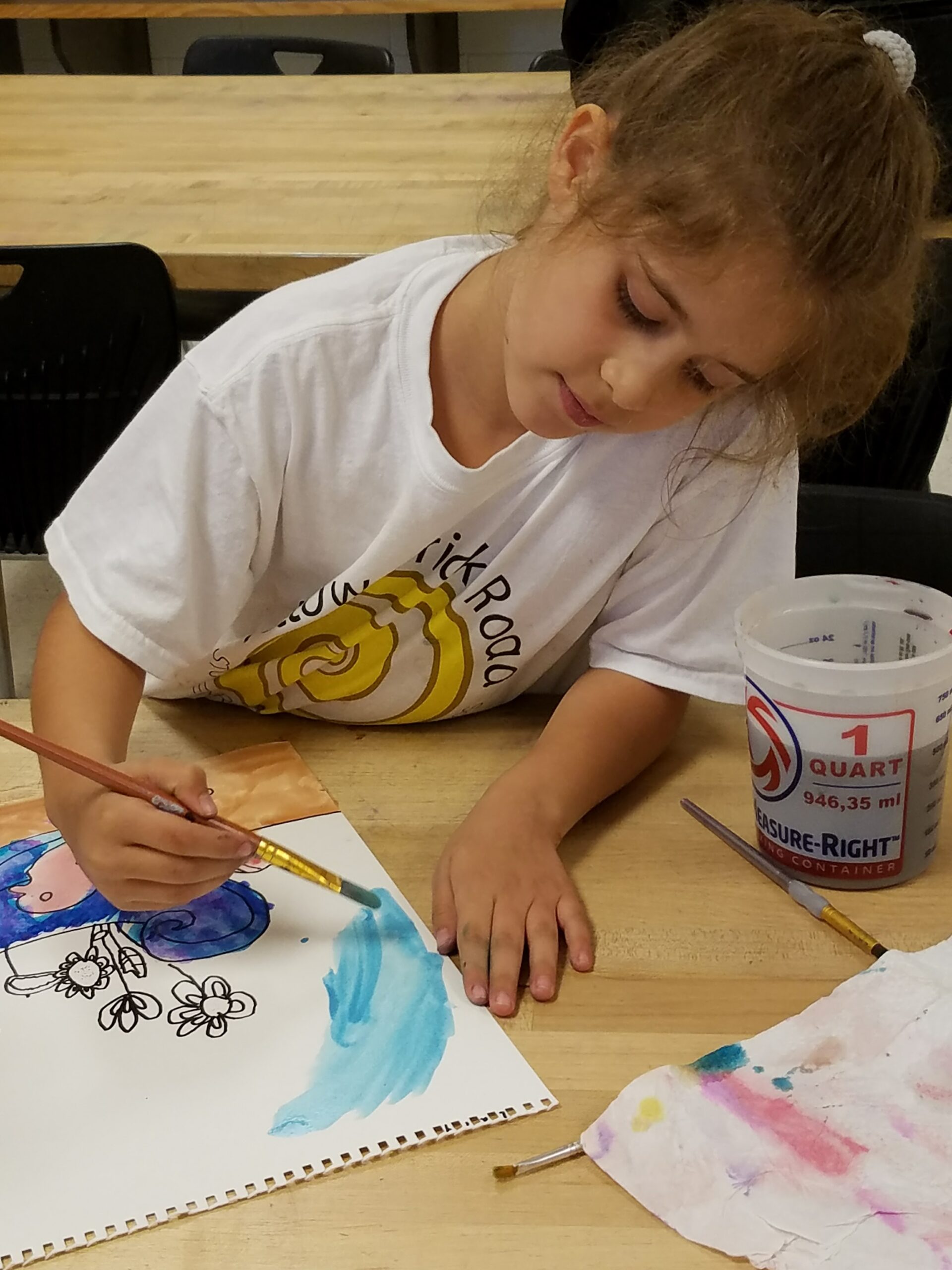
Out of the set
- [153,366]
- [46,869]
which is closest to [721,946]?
[46,869]

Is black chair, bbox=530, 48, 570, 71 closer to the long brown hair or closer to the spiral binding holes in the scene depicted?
the long brown hair

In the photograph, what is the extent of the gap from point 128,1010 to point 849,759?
0.35 meters

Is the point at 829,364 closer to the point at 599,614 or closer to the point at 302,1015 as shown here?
the point at 599,614

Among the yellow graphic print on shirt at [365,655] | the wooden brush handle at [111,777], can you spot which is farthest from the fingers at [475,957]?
the yellow graphic print on shirt at [365,655]

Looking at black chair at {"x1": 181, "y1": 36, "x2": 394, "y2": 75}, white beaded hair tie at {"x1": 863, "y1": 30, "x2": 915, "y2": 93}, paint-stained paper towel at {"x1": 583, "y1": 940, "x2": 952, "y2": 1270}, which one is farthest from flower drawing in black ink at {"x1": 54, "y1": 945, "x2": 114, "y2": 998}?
black chair at {"x1": 181, "y1": 36, "x2": 394, "y2": 75}

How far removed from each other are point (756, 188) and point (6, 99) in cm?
167

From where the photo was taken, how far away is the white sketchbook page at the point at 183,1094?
1.46 ft

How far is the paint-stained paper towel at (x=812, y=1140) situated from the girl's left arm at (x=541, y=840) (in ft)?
0.30

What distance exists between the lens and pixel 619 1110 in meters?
0.47

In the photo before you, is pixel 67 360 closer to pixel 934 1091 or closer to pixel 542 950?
pixel 542 950

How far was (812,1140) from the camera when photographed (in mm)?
460

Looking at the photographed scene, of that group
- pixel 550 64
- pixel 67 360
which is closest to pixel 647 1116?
pixel 67 360

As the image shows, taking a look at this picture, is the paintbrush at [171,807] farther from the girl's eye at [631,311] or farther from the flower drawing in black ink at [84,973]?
the girl's eye at [631,311]

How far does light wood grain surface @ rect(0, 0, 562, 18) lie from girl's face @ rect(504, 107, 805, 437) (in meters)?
2.74
